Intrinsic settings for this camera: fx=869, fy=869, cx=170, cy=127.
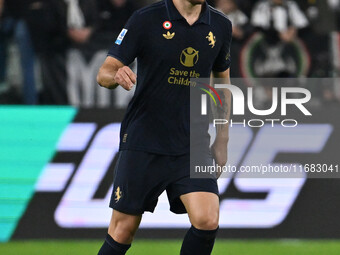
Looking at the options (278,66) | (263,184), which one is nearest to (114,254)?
(263,184)

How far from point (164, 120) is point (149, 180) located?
36 centimetres

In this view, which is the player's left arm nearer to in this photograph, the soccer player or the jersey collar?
the soccer player

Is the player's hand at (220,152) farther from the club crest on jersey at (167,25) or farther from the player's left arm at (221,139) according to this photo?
the club crest on jersey at (167,25)

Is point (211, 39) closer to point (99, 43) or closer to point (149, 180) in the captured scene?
point (149, 180)

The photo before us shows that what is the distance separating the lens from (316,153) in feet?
26.1

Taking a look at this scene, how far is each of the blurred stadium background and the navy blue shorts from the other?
8.33ft

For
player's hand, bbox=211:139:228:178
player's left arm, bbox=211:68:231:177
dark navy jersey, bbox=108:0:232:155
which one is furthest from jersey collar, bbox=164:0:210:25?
player's hand, bbox=211:139:228:178

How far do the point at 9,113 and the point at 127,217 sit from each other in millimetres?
3104

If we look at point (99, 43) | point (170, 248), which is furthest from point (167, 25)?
point (99, 43)

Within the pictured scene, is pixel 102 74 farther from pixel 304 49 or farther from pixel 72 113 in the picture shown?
pixel 304 49

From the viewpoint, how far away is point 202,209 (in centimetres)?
498

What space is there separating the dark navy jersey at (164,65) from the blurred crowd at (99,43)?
2.87m

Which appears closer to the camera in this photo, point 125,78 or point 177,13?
point 125,78

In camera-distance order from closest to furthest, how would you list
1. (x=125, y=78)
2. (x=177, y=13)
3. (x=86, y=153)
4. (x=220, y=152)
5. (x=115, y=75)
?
(x=125, y=78), (x=115, y=75), (x=177, y=13), (x=220, y=152), (x=86, y=153)
